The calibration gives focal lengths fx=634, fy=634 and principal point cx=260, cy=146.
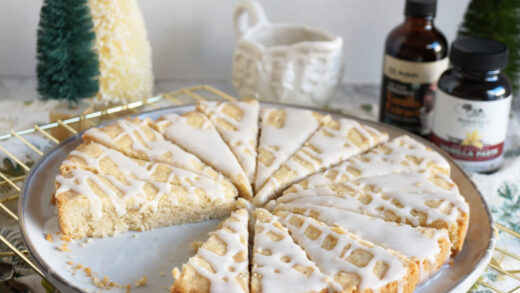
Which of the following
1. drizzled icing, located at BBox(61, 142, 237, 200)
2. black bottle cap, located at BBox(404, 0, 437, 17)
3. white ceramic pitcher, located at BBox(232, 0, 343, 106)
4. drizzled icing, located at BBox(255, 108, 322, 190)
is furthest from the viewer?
white ceramic pitcher, located at BBox(232, 0, 343, 106)

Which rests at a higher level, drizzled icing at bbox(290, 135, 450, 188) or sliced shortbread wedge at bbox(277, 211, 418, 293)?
sliced shortbread wedge at bbox(277, 211, 418, 293)

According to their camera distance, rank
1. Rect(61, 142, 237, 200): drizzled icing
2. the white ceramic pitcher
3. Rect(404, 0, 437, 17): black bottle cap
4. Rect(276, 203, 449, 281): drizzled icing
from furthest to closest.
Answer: the white ceramic pitcher < Rect(404, 0, 437, 17): black bottle cap < Rect(61, 142, 237, 200): drizzled icing < Rect(276, 203, 449, 281): drizzled icing

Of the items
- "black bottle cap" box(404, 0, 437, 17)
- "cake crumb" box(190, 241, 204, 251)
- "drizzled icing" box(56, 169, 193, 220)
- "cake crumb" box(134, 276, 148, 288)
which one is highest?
"black bottle cap" box(404, 0, 437, 17)

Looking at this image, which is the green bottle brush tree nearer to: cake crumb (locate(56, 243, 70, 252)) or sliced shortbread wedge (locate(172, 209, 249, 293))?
cake crumb (locate(56, 243, 70, 252))

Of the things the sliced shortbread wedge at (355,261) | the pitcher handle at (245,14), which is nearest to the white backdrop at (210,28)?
the pitcher handle at (245,14)

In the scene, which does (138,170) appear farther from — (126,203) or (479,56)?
(479,56)

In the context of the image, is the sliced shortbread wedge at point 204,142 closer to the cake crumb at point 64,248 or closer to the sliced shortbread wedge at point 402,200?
the sliced shortbread wedge at point 402,200

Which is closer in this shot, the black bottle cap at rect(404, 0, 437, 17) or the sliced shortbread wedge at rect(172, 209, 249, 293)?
the sliced shortbread wedge at rect(172, 209, 249, 293)

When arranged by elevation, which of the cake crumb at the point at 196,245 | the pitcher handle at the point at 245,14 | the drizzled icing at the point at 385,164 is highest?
the pitcher handle at the point at 245,14

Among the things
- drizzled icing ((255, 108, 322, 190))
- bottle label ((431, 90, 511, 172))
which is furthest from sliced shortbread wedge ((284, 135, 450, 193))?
bottle label ((431, 90, 511, 172))
